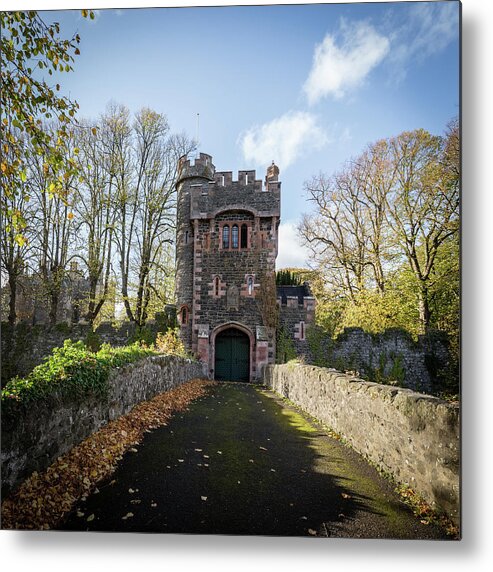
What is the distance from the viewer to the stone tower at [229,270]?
37.9ft

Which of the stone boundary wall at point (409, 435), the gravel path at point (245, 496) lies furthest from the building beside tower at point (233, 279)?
the gravel path at point (245, 496)

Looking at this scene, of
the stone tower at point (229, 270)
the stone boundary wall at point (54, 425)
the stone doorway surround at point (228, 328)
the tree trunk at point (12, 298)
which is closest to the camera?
the stone boundary wall at point (54, 425)

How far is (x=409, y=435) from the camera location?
2.96 meters

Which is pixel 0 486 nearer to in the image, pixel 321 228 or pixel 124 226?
pixel 124 226

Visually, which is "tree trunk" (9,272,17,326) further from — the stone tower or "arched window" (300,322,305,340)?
"arched window" (300,322,305,340)

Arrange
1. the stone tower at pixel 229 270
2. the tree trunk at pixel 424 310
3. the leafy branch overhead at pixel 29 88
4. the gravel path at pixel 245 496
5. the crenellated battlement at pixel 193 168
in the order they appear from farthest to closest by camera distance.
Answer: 1. the stone tower at pixel 229 270
2. the crenellated battlement at pixel 193 168
3. the tree trunk at pixel 424 310
4. the leafy branch overhead at pixel 29 88
5. the gravel path at pixel 245 496

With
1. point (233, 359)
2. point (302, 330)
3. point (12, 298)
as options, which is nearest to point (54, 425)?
point (12, 298)

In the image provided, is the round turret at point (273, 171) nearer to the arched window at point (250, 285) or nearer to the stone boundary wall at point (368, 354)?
the stone boundary wall at point (368, 354)

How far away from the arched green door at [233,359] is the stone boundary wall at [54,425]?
6.63 metres

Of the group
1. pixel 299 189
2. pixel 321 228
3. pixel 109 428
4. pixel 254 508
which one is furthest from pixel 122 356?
pixel 321 228

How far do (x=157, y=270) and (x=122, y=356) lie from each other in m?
2.17

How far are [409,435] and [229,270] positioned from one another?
9.20 meters

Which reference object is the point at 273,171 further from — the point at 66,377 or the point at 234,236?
the point at 234,236

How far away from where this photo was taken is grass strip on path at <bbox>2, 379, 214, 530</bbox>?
107 inches
